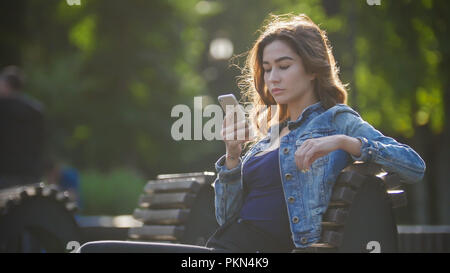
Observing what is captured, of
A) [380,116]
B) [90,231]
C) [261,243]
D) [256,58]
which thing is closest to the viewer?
[261,243]

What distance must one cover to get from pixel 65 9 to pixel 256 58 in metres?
15.6

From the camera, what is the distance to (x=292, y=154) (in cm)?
317

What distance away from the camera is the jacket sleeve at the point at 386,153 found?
9.47ft

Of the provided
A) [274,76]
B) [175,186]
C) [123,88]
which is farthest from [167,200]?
[123,88]

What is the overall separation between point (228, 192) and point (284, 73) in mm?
641

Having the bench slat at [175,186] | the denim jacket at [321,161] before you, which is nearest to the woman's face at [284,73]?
the denim jacket at [321,161]

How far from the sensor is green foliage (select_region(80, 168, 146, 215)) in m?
13.9

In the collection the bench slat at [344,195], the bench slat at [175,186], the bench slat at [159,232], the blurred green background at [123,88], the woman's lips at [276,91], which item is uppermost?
the blurred green background at [123,88]

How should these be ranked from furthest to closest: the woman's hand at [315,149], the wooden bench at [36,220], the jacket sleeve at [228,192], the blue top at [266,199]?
the wooden bench at [36,220] → the jacket sleeve at [228,192] → the blue top at [266,199] → the woman's hand at [315,149]

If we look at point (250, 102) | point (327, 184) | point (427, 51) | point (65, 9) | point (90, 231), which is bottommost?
point (90, 231)

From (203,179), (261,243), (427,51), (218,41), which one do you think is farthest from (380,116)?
(218,41)

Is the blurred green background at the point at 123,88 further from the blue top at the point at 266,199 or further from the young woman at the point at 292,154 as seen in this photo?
the blue top at the point at 266,199

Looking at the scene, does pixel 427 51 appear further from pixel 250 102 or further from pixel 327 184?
pixel 327 184

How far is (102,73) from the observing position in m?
18.1
